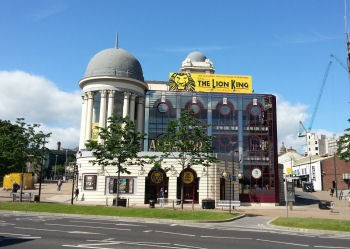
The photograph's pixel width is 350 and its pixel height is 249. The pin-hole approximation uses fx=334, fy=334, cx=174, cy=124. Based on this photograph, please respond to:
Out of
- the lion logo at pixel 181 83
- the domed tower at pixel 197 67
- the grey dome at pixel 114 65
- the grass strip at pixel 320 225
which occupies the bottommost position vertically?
the grass strip at pixel 320 225

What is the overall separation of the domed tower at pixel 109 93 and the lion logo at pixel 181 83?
527cm

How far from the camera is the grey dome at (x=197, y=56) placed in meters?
90.9

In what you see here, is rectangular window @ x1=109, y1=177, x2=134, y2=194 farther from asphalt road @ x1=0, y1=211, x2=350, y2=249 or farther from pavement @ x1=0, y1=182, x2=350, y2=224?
asphalt road @ x1=0, y1=211, x2=350, y2=249

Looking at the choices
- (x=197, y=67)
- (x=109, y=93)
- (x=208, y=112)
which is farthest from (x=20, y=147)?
(x=197, y=67)

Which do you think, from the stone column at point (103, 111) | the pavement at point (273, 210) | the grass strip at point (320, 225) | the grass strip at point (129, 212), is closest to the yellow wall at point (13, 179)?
the pavement at point (273, 210)

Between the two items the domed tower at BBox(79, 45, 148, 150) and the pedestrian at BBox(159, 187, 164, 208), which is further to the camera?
the domed tower at BBox(79, 45, 148, 150)

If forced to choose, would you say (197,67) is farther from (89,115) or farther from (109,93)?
(89,115)

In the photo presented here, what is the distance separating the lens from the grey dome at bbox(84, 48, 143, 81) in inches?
2272

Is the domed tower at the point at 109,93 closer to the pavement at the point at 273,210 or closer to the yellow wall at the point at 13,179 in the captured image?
the yellow wall at the point at 13,179

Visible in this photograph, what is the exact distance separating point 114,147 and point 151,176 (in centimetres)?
941

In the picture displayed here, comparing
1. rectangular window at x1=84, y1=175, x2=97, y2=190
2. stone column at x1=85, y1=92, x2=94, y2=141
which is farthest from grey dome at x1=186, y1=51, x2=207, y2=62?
rectangular window at x1=84, y1=175, x2=97, y2=190

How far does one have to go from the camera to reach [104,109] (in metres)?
55.7

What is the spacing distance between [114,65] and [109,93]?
5.37 meters

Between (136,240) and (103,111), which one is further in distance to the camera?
(103,111)
